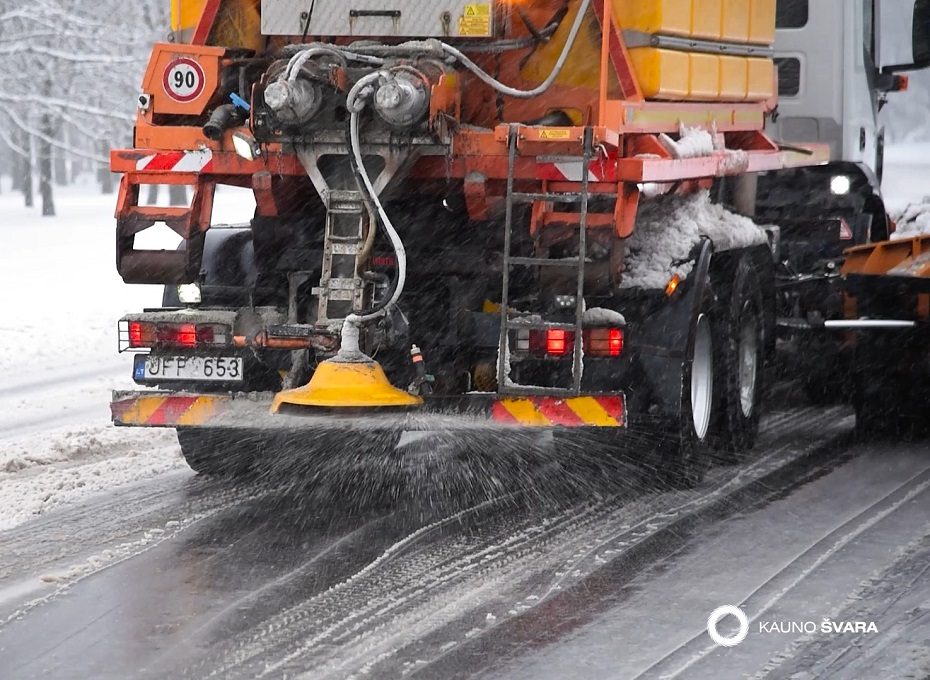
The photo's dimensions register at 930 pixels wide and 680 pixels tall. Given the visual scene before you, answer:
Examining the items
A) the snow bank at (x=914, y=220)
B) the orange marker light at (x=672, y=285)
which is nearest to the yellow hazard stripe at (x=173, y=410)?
the orange marker light at (x=672, y=285)

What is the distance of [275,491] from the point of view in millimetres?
7453

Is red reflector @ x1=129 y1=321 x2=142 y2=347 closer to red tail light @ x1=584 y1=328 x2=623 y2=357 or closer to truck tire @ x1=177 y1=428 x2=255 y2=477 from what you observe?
truck tire @ x1=177 y1=428 x2=255 y2=477

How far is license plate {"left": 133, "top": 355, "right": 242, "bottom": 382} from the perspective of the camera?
23.2 ft

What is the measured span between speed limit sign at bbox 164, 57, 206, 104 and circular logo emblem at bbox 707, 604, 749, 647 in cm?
363

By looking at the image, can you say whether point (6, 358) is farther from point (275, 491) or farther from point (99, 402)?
point (275, 491)

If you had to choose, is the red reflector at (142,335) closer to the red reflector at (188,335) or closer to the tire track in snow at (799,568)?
the red reflector at (188,335)

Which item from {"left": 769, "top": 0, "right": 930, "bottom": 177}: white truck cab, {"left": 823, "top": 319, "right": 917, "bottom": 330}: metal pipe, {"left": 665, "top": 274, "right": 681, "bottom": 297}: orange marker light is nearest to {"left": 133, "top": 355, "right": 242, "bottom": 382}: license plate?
{"left": 665, "top": 274, "right": 681, "bottom": 297}: orange marker light

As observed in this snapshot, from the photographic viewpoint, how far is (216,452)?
7738mm

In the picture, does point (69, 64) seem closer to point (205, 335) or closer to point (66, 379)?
point (66, 379)

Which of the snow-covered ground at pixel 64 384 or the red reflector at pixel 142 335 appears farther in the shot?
the snow-covered ground at pixel 64 384

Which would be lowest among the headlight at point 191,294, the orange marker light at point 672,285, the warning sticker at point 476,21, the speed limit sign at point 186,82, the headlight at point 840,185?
the headlight at point 191,294

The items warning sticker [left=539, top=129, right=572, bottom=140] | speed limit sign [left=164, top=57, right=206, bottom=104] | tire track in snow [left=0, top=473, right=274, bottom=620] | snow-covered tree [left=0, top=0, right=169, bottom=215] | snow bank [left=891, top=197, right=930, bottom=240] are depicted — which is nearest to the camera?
tire track in snow [left=0, top=473, right=274, bottom=620]

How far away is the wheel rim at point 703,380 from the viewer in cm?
798

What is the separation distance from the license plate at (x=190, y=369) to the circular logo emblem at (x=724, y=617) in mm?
2626
